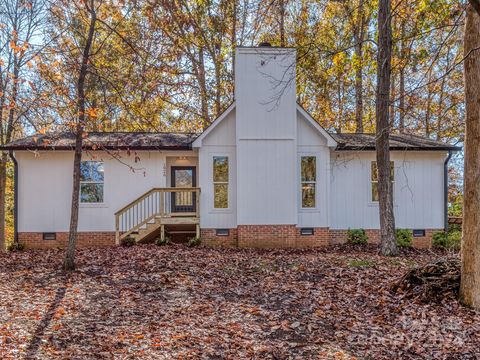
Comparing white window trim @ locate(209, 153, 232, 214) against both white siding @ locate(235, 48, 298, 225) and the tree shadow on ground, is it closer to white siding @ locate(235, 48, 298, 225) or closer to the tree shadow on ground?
white siding @ locate(235, 48, 298, 225)

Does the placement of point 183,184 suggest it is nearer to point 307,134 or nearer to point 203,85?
point 307,134

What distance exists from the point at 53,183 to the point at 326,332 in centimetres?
1047

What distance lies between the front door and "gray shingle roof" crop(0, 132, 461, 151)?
1117mm

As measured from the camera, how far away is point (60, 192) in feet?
41.4

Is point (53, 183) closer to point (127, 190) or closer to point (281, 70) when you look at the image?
point (127, 190)

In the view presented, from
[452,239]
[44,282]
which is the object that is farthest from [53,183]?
[452,239]

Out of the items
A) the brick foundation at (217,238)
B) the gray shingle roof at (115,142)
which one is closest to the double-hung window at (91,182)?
the gray shingle roof at (115,142)

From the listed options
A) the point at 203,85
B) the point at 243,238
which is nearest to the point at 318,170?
the point at 243,238

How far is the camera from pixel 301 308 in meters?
6.25

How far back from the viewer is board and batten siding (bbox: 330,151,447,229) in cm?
1335

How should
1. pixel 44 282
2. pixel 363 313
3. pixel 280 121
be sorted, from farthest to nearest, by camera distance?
pixel 280 121 → pixel 44 282 → pixel 363 313

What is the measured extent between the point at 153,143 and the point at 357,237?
751cm

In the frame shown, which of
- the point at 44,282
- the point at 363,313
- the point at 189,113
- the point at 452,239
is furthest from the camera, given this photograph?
the point at 189,113

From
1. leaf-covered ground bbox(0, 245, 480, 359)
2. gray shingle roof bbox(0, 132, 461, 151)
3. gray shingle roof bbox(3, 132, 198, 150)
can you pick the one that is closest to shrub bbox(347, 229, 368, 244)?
gray shingle roof bbox(0, 132, 461, 151)
